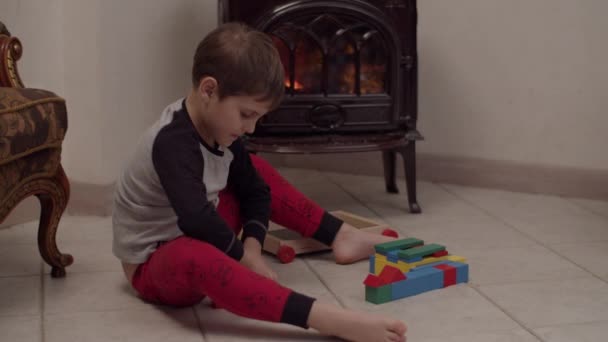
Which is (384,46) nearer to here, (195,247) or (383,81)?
(383,81)

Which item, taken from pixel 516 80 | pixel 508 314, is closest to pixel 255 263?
pixel 508 314

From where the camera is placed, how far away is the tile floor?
172 centimetres

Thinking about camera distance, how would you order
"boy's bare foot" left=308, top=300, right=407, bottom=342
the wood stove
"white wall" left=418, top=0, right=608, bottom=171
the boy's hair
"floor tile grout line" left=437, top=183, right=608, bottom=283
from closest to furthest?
"boy's bare foot" left=308, top=300, right=407, bottom=342
the boy's hair
"floor tile grout line" left=437, top=183, right=608, bottom=283
the wood stove
"white wall" left=418, top=0, right=608, bottom=171

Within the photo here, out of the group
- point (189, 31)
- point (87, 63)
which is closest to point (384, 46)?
point (189, 31)

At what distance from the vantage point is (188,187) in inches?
66.1

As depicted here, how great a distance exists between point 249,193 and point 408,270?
0.40m

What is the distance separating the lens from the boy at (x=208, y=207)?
1.61 meters

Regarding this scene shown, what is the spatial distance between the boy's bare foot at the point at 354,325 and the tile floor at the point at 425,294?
0.07 m

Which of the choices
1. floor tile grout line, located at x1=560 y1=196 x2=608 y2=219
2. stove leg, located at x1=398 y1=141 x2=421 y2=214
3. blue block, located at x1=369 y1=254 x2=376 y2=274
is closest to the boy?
blue block, located at x1=369 y1=254 x2=376 y2=274

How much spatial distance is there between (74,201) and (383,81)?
101 centimetres

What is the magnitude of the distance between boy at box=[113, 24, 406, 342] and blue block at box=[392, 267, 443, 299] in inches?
11.2

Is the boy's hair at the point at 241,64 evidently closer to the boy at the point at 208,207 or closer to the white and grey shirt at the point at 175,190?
the boy at the point at 208,207

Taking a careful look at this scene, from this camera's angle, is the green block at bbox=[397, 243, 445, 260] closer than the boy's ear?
No

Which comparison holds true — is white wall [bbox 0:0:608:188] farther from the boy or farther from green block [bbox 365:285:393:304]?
green block [bbox 365:285:393:304]
